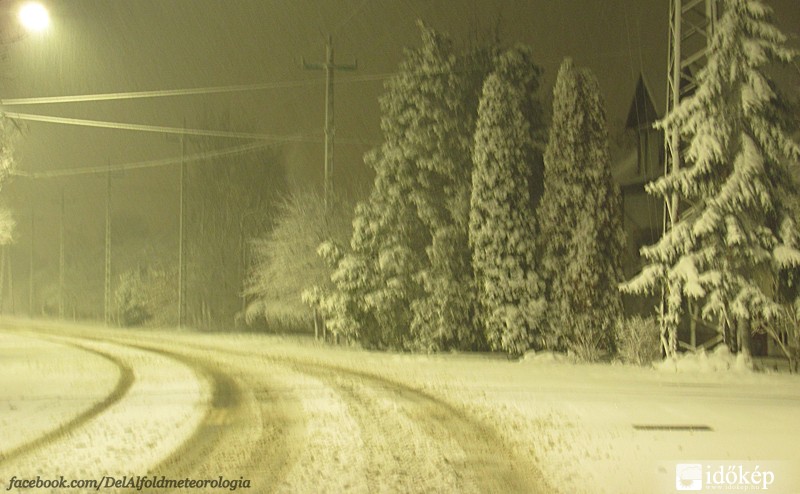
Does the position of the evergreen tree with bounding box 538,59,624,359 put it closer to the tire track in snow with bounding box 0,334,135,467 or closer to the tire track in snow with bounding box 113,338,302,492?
the tire track in snow with bounding box 113,338,302,492

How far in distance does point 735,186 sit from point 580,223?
6.19m

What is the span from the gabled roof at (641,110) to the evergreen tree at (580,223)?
7.31m

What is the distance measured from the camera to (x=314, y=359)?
24.1 m

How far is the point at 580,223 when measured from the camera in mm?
23750

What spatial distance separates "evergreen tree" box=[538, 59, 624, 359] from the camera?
75.8 feet

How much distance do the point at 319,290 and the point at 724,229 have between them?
16.5 metres

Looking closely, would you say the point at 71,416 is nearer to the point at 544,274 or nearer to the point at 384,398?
the point at 384,398

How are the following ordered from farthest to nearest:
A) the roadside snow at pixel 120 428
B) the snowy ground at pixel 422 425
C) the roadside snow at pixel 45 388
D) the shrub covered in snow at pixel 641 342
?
the shrub covered in snow at pixel 641 342 < the roadside snow at pixel 45 388 < the roadside snow at pixel 120 428 < the snowy ground at pixel 422 425

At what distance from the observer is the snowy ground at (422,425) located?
8477 mm

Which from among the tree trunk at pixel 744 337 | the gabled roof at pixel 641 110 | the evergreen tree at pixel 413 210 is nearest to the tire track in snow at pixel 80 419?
the evergreen tree at pixel 413 210

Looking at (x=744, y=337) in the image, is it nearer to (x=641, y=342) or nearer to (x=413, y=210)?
(x=641, y=342)

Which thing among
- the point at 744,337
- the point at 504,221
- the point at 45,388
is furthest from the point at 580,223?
the point at 45,388

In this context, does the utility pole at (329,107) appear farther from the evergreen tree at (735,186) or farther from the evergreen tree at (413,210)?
the evergreen tree at (735,186)

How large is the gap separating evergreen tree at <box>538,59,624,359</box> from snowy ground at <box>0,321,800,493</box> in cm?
283
